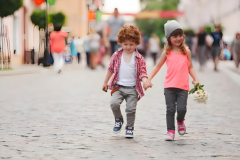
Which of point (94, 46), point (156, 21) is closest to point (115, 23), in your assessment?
point (94, 46)

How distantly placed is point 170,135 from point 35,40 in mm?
34253

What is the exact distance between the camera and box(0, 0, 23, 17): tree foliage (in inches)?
810

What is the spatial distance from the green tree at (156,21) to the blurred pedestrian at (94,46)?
60.1 metres

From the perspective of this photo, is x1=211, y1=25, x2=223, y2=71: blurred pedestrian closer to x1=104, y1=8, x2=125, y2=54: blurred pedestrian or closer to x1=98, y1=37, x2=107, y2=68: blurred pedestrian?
x1=104, y1=8, x2=125, y2=54: blurred pedestrian

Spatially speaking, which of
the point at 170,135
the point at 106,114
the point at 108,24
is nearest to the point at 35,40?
the point at 108,24

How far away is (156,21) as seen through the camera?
87.8 meters

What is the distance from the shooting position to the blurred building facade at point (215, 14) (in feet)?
181

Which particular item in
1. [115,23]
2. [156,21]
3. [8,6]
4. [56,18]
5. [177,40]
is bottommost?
[177,40]

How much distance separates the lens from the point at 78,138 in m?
5.86

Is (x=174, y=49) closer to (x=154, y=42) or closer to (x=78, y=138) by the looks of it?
(x=78, y=138)

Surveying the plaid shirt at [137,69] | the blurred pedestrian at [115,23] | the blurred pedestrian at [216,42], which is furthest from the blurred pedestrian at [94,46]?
the plaid shirt at [137,69]

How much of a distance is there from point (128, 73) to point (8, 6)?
15539mm

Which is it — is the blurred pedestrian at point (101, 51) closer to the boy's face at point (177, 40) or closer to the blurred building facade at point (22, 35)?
the blurred building facade at point (22, 35)

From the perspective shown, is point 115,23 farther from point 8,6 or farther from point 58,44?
point 8,6
